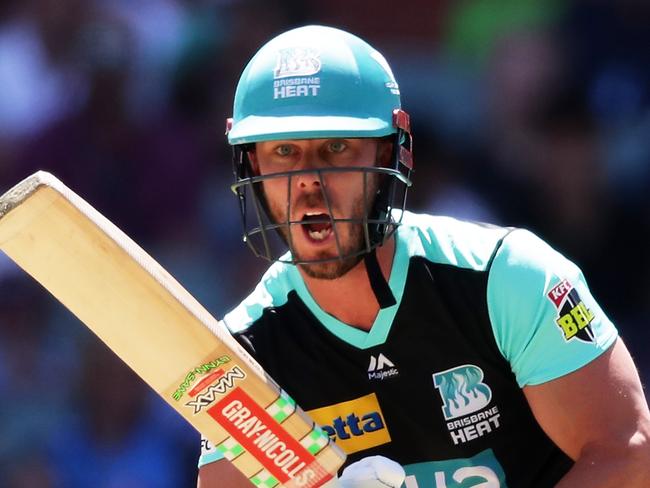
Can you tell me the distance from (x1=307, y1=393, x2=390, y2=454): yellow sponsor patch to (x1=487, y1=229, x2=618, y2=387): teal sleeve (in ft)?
1.07

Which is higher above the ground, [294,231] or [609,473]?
[294,231]

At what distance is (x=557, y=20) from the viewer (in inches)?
192

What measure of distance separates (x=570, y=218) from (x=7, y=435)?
2.33 m

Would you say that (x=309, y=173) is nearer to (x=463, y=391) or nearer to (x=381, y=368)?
(x=381, y=368)

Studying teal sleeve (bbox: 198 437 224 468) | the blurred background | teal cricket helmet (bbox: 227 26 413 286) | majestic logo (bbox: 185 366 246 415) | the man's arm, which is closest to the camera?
the man's arm

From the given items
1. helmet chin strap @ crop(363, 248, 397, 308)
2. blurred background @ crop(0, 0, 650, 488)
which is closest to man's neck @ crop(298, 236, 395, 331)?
helmet chin strap @ crop(363, 248, 397, 308)

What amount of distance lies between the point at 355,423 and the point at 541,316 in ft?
1.62

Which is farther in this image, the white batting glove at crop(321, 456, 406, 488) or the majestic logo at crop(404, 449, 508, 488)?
the majestic logo at crop(404, 449, 508, 488)

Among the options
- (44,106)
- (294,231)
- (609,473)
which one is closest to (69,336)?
(44,106)

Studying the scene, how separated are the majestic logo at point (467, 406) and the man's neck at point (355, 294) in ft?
0.74

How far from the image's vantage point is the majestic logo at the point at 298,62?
2.75 m

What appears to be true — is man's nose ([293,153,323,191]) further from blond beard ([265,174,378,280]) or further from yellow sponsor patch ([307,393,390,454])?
yellow sponsor patch ([307,393,390,454])

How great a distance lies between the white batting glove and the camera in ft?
8.25

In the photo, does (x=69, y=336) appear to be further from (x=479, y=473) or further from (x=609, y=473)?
(x=609, y=473)
